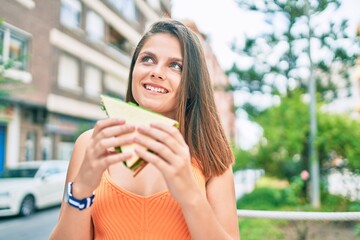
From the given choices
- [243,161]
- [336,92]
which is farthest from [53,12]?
[336,92]

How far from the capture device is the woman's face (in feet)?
2.86

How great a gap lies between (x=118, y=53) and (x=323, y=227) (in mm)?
2435

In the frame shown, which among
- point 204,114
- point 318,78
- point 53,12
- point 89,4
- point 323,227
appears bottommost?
point 323,227

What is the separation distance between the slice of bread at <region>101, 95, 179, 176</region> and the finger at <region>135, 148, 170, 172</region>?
1 cm

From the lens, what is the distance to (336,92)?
7445 mm

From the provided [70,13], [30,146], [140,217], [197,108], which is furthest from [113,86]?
[140,217]

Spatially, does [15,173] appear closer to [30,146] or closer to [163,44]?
[30,146]

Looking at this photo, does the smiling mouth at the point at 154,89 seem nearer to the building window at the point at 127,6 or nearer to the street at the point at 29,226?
the street at the point at 29,226

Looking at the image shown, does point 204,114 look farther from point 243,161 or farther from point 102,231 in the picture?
point 243,161

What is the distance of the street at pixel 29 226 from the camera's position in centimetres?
143

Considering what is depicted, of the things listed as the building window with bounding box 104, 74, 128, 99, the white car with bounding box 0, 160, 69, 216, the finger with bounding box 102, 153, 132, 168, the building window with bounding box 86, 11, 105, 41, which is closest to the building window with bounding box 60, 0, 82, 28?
the building window with bounding box 86, 11, 105, 41

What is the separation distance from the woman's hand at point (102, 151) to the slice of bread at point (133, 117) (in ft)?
0.06

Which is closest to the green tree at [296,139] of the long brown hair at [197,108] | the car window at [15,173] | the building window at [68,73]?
the building window at [68,73]

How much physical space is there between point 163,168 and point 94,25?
202cm
